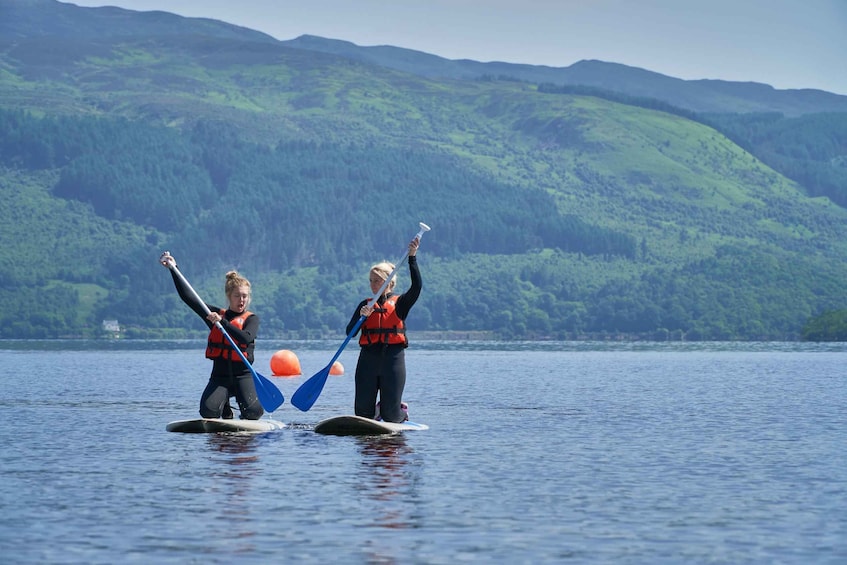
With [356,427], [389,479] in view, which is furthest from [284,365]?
[389,479]

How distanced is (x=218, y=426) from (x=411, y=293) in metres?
5.32

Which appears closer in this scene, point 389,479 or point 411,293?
point 389,479

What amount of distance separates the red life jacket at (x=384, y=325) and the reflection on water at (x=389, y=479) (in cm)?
213

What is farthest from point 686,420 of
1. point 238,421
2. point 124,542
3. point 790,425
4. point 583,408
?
point 124,542

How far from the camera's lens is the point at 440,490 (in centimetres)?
2386

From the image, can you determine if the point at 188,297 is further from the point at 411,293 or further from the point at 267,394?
the point at 411,293

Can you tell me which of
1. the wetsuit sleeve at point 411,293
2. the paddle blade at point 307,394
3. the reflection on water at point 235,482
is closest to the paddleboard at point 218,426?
the reflection on water at point 235,482

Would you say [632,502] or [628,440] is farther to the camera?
[628,440]

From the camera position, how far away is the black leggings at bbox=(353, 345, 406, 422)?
31.4 m

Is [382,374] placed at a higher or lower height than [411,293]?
lower

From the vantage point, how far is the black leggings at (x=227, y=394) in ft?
104

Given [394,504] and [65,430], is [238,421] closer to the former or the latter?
[65,430]

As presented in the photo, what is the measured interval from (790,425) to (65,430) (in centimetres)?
1790

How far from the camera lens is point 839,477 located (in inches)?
1016
